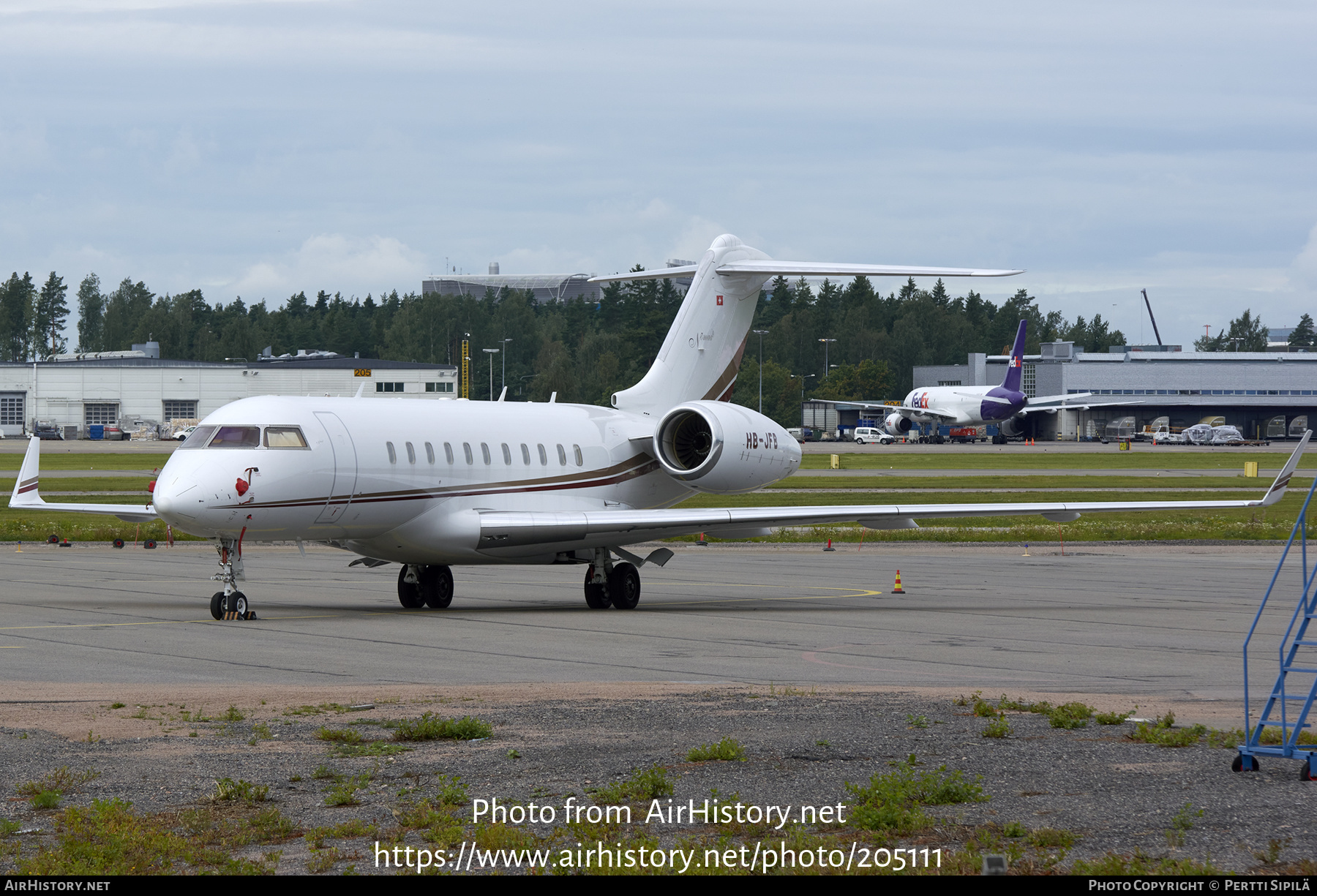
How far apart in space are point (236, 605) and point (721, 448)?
8.36m

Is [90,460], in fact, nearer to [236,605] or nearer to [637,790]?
[236,605]

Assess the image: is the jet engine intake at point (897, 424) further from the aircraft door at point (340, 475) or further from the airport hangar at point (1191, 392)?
the aircraft door at point (340, 475)

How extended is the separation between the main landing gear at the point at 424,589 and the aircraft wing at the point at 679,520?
1.26 m

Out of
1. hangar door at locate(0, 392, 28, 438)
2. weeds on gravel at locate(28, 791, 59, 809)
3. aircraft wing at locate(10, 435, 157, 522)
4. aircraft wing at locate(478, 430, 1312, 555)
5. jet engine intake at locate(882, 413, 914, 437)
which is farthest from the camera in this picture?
hangar door at locate(0, 392, 28, 438)

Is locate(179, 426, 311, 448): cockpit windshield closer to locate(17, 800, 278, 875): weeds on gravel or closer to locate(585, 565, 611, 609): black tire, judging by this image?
locate(585, 565, 611, 609): black tire

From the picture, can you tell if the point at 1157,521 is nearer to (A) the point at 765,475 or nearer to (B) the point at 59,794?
(A) the point at 765,475

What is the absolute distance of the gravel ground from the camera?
343 inches

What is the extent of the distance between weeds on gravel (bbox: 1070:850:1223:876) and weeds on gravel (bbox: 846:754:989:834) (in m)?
1.15

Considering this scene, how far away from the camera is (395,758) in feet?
36.2

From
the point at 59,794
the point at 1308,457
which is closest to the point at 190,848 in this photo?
the point at 59,794

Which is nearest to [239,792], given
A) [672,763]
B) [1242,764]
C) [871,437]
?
[672,763]

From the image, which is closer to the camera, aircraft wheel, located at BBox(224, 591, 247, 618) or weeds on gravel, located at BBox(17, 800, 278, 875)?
weeds on gravel, located at BBox(17, 800, 278, 875)

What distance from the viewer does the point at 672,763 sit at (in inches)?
424

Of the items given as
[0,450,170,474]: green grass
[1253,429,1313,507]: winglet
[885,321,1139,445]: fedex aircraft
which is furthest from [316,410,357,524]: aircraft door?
[885,321,1139,445]: fedex aircraft
